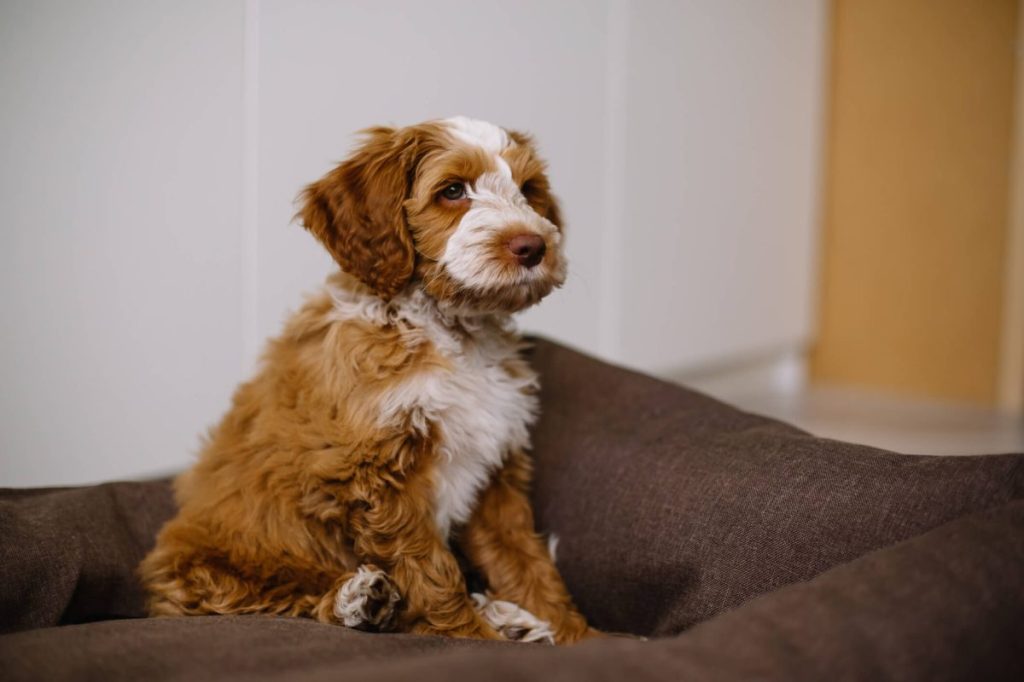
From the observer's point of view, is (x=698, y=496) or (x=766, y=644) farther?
(x=698, y=496)

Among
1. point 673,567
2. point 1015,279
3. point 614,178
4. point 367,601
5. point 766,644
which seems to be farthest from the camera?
point 1015,279

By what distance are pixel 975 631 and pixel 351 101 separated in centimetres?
210

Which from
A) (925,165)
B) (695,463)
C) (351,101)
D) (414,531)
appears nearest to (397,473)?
(414,531)

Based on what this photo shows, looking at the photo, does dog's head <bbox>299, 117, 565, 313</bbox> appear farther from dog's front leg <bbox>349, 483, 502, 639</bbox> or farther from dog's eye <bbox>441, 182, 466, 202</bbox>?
dog's front leg <bbox>349, 483, 502, 639</bbox>

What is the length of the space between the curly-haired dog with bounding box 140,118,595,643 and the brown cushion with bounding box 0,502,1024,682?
20cm

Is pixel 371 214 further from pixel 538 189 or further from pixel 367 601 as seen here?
pixel 367 601

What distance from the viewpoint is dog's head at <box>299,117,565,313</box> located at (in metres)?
1.84

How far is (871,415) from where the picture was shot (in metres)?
5.07

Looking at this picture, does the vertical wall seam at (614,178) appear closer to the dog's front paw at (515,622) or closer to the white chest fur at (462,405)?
the white chest fur at (462,405)

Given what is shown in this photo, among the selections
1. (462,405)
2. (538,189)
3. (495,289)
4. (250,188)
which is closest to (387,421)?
(462,405)

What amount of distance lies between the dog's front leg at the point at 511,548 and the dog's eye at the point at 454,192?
1.75 ft

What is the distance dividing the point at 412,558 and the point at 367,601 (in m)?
0.11

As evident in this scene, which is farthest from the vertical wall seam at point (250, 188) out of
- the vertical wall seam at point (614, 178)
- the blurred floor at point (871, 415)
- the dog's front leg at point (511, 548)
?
the blurred floor at point (871, 415)

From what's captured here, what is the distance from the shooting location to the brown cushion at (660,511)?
182 centimetres
